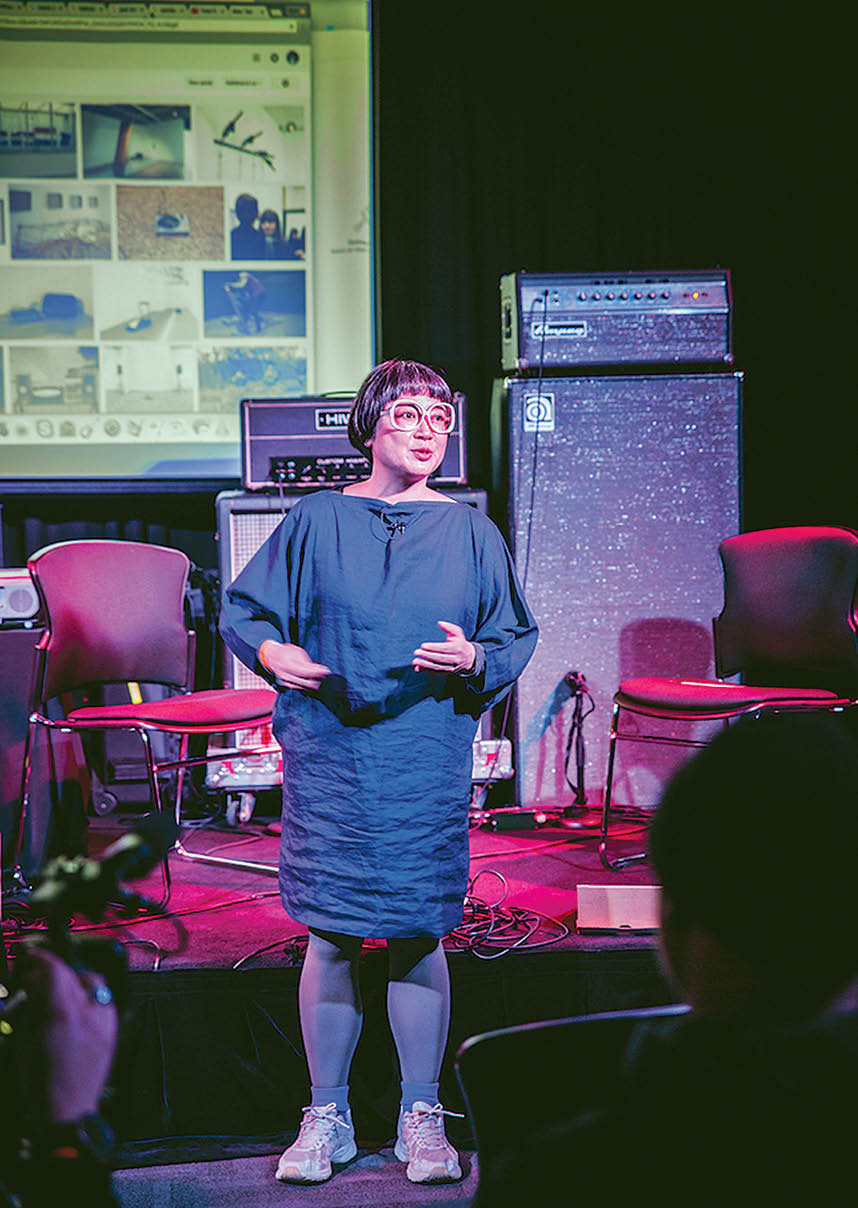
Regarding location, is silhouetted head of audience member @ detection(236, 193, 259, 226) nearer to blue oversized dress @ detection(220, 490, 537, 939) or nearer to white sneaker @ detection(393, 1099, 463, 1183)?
blue oversized dress @ detection(220, 490, 537, 939)

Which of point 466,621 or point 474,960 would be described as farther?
point 474,960

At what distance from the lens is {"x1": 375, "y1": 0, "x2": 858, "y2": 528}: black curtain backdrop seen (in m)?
4.48

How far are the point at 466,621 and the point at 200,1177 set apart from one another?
120cm

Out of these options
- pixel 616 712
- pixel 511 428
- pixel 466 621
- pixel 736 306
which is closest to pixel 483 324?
pixel 511 428

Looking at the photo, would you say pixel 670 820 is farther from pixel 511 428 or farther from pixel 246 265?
pixel 246 265

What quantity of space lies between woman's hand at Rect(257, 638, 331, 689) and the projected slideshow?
2.51 metres

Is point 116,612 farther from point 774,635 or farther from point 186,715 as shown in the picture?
point 774,635

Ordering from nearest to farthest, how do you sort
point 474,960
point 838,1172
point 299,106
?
point 838,1172 < point 474,960 < point 299,106

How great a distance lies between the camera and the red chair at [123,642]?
332 centimetres

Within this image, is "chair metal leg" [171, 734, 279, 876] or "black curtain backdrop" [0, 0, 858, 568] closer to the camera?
"chair metal leg" [171, 734, 279, 876]

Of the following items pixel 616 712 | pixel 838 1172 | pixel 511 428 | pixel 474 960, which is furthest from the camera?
pixel 511 428

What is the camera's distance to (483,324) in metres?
4.62

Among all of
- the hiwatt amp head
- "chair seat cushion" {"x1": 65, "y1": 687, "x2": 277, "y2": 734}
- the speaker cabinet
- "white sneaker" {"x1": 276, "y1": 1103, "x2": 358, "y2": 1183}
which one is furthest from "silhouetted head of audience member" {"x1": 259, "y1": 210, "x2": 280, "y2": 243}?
"white sneaker" {"x1": 276, "y1": 1103, "x2": 358, "y2": 1183}

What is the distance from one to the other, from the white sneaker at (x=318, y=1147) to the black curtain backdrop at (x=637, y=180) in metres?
3.01
